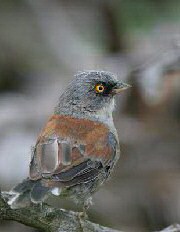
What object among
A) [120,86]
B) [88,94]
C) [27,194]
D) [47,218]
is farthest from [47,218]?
[120,86]

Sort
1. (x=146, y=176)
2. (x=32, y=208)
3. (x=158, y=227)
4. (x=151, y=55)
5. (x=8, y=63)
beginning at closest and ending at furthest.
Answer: (x=32, y=208), (x=158, y=227), (x=146, y=176), (x=151, y=55), (x=8, y=63)

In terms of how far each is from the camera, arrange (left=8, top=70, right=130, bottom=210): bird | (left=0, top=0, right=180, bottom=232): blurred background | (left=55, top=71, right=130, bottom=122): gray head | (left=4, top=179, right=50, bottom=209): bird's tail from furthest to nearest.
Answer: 1. (left=0, top=0, right=180, bottom=232): blurred background
2. (left=55, top=71, right=130, bottom=122): gray head
3. (left=8, top=70, right=130, bottom=210): bird
4. (left=4, top=179, right=50, bottom=209): bird's tail

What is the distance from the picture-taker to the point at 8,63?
11.7 m

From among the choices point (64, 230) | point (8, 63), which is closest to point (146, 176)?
point (8, 63)

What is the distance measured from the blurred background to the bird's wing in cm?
262

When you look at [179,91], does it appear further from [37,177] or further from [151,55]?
[37,177]

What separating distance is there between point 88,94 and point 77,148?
2.58ft

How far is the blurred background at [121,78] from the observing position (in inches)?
352

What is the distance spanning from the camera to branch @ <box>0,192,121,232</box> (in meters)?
5.17

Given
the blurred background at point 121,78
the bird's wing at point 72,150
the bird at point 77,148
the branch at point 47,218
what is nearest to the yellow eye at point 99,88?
the bird at point 77,148

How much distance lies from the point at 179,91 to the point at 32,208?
15.1ft

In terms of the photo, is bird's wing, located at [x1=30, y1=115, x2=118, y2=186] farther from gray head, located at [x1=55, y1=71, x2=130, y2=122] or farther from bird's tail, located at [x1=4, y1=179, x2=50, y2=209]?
gray head, located at [x1=55, y1=71, x2=130, y2=122]

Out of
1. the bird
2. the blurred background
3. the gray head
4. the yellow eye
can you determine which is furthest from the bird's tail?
the blurred background

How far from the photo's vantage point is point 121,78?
31.0ft
